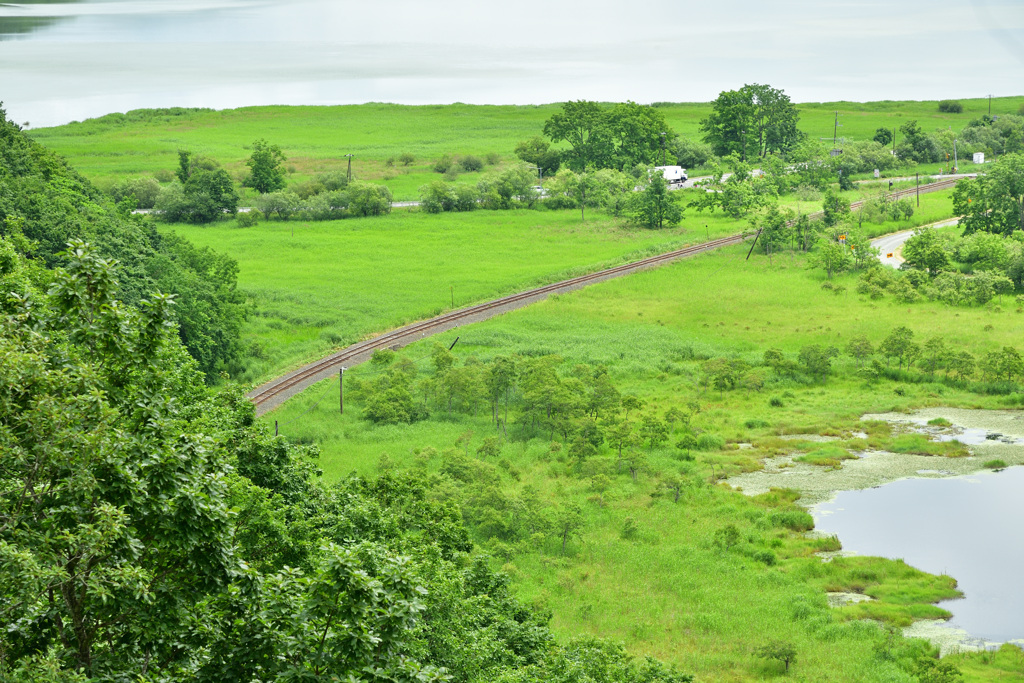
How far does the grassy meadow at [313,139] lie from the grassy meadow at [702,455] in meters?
64.3

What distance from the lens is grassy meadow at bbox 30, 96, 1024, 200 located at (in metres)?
146

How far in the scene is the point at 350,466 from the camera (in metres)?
47.8

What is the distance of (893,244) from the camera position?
332 ft

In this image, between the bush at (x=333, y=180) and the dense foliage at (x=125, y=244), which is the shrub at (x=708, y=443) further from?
the bush at (x=333, y=180)

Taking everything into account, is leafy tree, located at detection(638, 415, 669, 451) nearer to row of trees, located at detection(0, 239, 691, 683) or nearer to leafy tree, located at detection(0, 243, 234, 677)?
row of trees, located at detection(0, 239, 691, 683)

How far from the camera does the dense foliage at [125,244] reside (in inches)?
2189

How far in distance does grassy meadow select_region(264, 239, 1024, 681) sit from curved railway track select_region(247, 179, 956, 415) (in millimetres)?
1691

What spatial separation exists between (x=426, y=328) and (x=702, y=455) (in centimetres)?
2777

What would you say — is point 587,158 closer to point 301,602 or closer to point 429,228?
point 429,228

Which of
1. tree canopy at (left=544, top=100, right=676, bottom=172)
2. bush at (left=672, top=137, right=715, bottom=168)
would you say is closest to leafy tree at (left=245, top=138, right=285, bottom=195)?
tree canopy at (left=544, top=100, right=676, bottom=172)

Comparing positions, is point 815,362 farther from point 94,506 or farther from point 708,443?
point 94,506

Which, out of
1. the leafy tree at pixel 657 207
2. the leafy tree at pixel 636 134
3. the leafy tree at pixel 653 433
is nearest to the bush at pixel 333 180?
the leafy tree at pixel 657 207

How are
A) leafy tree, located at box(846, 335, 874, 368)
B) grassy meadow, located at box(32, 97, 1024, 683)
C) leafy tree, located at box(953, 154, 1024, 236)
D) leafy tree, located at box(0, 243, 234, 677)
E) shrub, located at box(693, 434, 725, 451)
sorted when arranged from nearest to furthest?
leafy tree, located at box(0, 243, 234, 677)
grassy meadow, located at box(32, 97, 1024, 683)
shrub, located at box(693, 434, 725, 451)
leafy tree, located at box(846, 335, 874, 368)
leafy tree, located at box(953, 154, 1024, 236)

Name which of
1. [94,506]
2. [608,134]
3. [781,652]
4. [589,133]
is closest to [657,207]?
[608,134]
